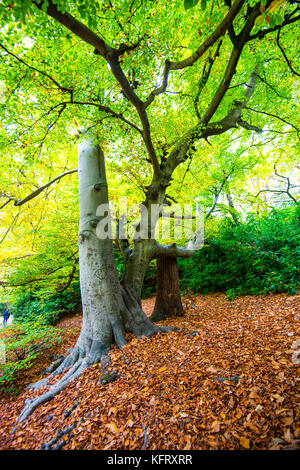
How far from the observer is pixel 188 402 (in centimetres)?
159

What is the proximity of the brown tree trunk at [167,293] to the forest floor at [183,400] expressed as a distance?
6.27 feet

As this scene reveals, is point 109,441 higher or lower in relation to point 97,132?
lower

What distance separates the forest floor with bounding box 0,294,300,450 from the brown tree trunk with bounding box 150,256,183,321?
1.91 m

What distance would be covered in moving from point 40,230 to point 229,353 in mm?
4696

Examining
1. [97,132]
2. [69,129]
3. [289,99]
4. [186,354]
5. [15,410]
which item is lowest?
[15,410]

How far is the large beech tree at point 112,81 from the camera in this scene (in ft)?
7.11

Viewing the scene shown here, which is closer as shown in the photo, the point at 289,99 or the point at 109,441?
the point at 109,441

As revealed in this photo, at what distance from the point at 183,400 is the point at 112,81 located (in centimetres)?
417

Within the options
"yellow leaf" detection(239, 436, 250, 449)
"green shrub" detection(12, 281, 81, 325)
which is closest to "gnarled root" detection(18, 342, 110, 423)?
"yellow leaf" detection(239, 436, 250, 449)

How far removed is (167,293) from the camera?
4785 millimetres
